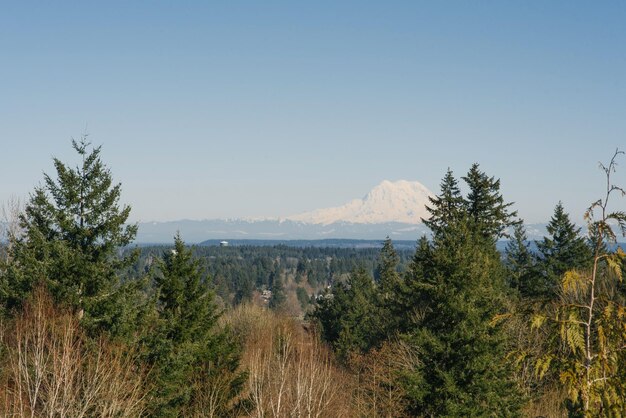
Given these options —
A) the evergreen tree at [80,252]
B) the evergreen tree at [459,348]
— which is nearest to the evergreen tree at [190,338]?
the evergreen tree at [80,252]

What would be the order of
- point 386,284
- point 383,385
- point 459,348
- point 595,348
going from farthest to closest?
point 386,284 → point 383,385 → point 459,348 → point 595,348

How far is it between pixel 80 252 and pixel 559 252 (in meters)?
51.5

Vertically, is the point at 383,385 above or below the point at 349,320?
below

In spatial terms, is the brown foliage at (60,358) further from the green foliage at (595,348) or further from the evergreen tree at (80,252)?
the green foliage at (595,348)

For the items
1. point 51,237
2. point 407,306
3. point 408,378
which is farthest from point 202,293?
point 407,306

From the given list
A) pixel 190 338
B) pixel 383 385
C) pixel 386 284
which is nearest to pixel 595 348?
pixel 190 338

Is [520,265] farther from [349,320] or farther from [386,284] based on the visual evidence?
[349,320]

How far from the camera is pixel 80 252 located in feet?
80.8

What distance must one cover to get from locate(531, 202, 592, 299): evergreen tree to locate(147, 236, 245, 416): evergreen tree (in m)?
42.0

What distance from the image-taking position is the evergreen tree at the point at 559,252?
59125 mm

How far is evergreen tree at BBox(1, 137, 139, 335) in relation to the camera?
2389cm

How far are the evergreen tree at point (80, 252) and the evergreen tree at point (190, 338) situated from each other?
4.94ft

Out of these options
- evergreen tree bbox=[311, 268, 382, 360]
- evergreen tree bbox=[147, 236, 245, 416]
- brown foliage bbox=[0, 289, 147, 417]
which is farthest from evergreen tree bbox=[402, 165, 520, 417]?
evergreen tree bbox=[311, 268, 382, 360]

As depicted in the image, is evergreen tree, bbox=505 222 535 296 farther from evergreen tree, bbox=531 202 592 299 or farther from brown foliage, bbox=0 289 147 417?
brown foliage, bbox=0 289 147 417
